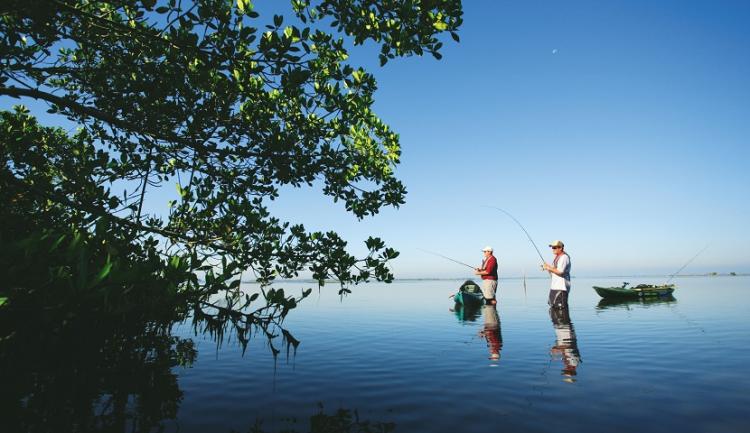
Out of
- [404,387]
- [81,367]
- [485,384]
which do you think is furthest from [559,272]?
[81,367]

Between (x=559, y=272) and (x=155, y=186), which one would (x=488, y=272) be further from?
(x=155, y=186)

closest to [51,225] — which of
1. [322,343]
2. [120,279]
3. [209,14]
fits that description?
[120,279]

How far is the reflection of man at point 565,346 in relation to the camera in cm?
804

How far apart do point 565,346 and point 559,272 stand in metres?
2.46

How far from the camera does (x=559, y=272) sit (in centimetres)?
1220

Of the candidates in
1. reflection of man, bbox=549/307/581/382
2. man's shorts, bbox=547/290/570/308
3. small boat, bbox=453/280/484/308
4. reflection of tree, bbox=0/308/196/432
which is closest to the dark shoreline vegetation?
reflection of tree, bbox=0/308/196/432

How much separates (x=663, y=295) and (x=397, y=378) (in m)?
35.0

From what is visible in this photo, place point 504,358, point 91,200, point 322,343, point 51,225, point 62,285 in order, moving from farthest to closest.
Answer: point 322,343 < point 504,358 < point 91,200 < point 51,225 < point 62,285

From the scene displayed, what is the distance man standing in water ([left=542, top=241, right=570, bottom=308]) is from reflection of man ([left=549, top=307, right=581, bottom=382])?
1.89 ft

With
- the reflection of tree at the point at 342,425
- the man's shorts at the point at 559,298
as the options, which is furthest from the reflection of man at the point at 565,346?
the reflection of tree at the point at 342,425

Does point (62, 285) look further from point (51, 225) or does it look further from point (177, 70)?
point (177, 70)

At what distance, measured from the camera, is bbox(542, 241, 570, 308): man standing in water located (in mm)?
12203

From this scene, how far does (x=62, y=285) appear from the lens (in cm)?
310

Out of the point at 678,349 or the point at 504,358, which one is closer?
the point at 504,358
